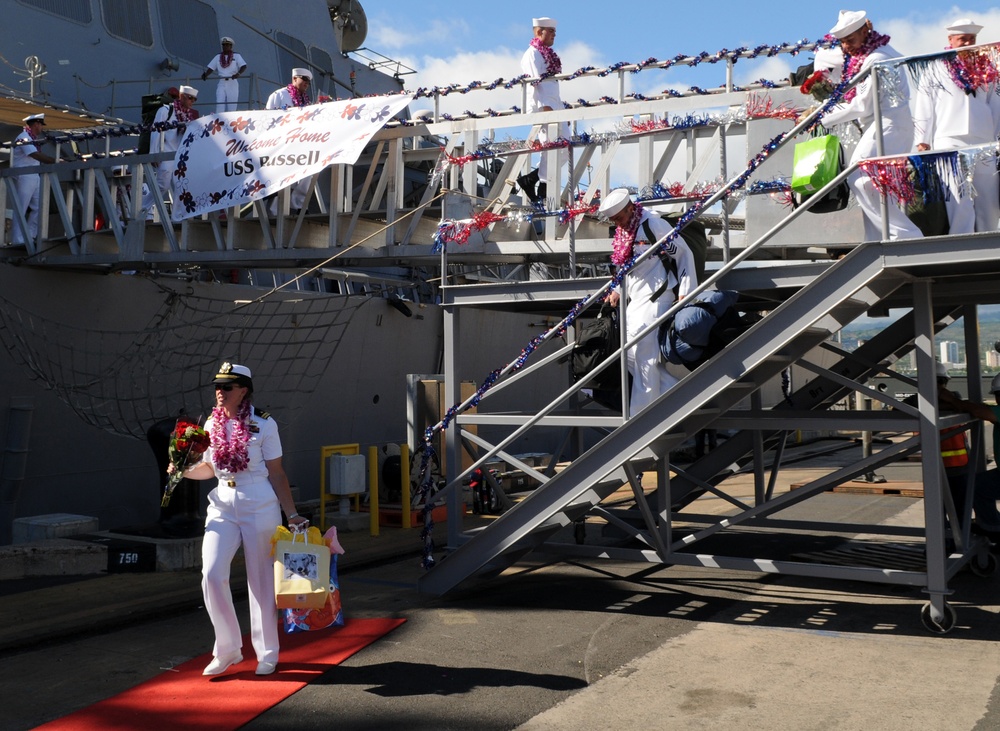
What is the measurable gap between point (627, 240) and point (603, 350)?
2.89 feet

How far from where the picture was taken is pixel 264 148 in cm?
970

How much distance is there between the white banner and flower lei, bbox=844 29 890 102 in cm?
393

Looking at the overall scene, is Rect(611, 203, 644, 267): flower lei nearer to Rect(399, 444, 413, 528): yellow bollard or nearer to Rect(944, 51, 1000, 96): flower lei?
Rect(944, 51, 1000, 96): flower lei

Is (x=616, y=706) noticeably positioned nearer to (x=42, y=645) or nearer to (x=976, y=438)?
(x=42, y=645)

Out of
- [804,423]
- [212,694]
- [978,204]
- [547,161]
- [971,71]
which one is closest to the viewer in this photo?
[212,694]

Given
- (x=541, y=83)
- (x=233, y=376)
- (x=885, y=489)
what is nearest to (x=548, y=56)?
(x=541, y=83)

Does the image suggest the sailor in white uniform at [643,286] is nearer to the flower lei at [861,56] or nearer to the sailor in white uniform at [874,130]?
the sailor in white uniform at [874,130]

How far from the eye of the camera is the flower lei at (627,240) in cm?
741

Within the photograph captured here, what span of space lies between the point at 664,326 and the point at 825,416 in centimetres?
143

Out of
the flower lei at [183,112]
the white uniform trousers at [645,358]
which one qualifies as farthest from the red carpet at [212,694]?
the flower lei at [183,112]

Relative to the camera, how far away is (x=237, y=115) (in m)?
9.94

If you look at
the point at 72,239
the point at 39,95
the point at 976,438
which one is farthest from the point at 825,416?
the point at 39,95

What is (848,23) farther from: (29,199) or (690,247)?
(29,199)

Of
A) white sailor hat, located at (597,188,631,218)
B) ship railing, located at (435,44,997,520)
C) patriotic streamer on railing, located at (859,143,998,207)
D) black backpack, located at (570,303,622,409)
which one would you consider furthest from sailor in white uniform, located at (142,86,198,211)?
patriotic streamer on railing, located at (859,143,998,207)
